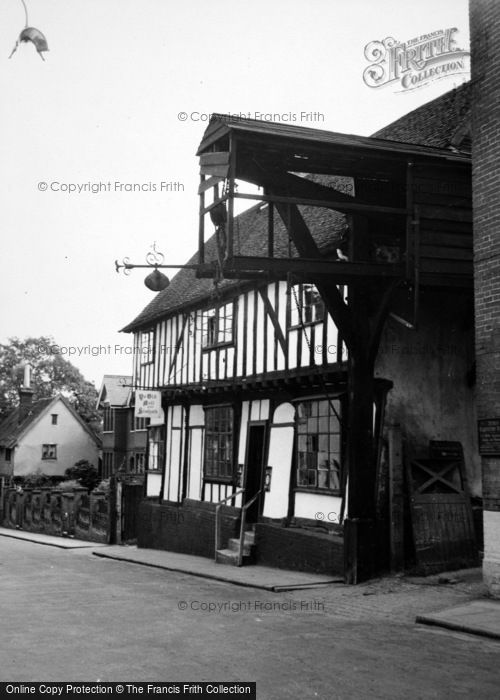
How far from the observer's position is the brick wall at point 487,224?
11.1 metres

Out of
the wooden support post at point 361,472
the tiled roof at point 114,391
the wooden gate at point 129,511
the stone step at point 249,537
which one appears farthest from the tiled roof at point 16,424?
the wooden support post at point 361,472

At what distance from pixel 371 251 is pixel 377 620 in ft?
20.4

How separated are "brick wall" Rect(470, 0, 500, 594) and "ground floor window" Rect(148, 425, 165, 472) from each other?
13.5 metres

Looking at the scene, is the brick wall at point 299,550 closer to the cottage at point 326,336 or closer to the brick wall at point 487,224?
the cottage at point 326,336

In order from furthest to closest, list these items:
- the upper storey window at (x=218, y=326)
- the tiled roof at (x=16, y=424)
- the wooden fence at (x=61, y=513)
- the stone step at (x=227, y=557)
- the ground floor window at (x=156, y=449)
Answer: the tiled roof at (x=16, y=424), the wooden fence at (x=61, y=513), the ground floor window at (x=156, y=449), the upper storey window at (x=218, y=326), the stone step at (x=227, y=557)

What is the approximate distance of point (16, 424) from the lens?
55.7 metres

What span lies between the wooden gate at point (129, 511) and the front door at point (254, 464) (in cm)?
824

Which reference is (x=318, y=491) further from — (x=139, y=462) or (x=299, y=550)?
(x=139, y=462)

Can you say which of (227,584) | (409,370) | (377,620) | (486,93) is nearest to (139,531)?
(227,584)

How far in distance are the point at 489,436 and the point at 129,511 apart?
16731 millimetres

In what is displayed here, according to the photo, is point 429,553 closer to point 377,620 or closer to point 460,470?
point 460,470

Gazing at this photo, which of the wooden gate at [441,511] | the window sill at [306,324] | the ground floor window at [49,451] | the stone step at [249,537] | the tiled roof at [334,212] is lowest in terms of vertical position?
the stone step at [249,537]

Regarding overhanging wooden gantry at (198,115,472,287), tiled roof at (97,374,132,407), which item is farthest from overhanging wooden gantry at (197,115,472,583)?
tiled roof at (97,374,132,407)

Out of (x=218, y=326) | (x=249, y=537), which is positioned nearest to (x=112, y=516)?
(x=249, y=537)
